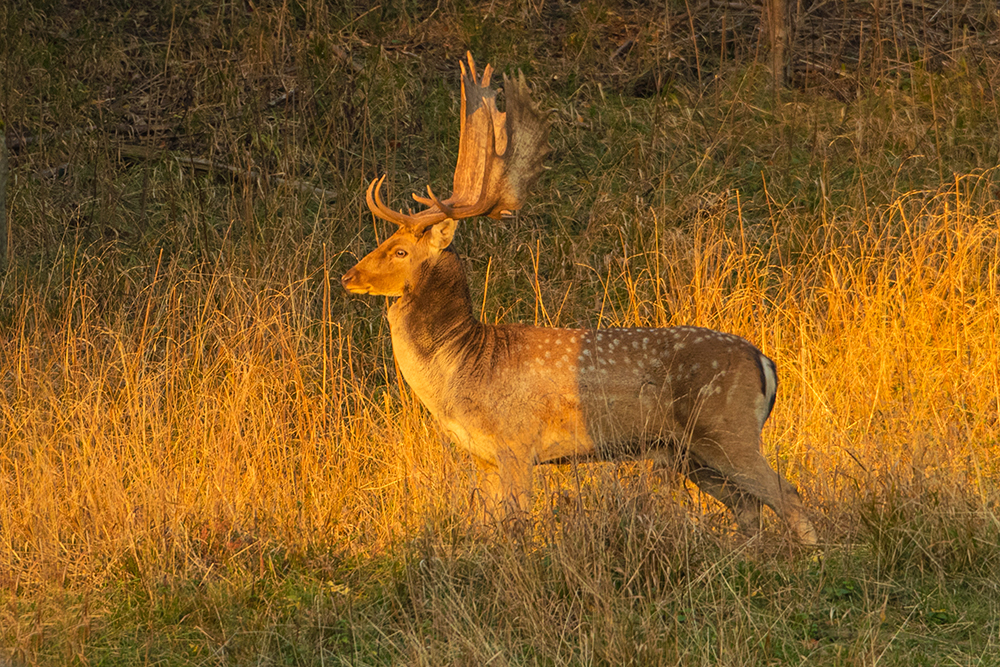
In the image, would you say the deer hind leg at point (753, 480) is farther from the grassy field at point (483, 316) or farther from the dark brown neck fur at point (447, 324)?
the dark brown neck fur at point (447, 324)

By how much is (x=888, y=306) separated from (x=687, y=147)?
3.43m

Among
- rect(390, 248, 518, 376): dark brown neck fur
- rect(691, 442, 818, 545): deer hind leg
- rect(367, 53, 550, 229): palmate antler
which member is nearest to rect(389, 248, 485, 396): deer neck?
rect(390, 248, 518, 376): dark brown neck fur

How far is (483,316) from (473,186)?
1.28 m

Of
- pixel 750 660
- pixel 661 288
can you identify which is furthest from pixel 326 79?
pixel 750 660

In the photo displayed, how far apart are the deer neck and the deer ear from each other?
0.18 feet

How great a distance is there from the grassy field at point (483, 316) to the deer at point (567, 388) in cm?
17

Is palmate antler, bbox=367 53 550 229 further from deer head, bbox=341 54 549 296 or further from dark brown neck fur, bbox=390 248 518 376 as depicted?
dark brown neck fur, bbox=390 248 518 376

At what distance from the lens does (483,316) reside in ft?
23.7

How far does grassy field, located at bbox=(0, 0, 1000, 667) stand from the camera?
436 centimetres

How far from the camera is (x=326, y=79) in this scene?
36.0 ft

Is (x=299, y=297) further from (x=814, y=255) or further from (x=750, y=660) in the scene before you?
(x=750, y=660)

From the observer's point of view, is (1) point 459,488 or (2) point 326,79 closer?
(1) point 459,488

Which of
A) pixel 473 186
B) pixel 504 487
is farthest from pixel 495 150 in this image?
pixel 504 487

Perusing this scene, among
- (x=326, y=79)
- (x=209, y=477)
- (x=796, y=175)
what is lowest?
(x=209, y=477)
